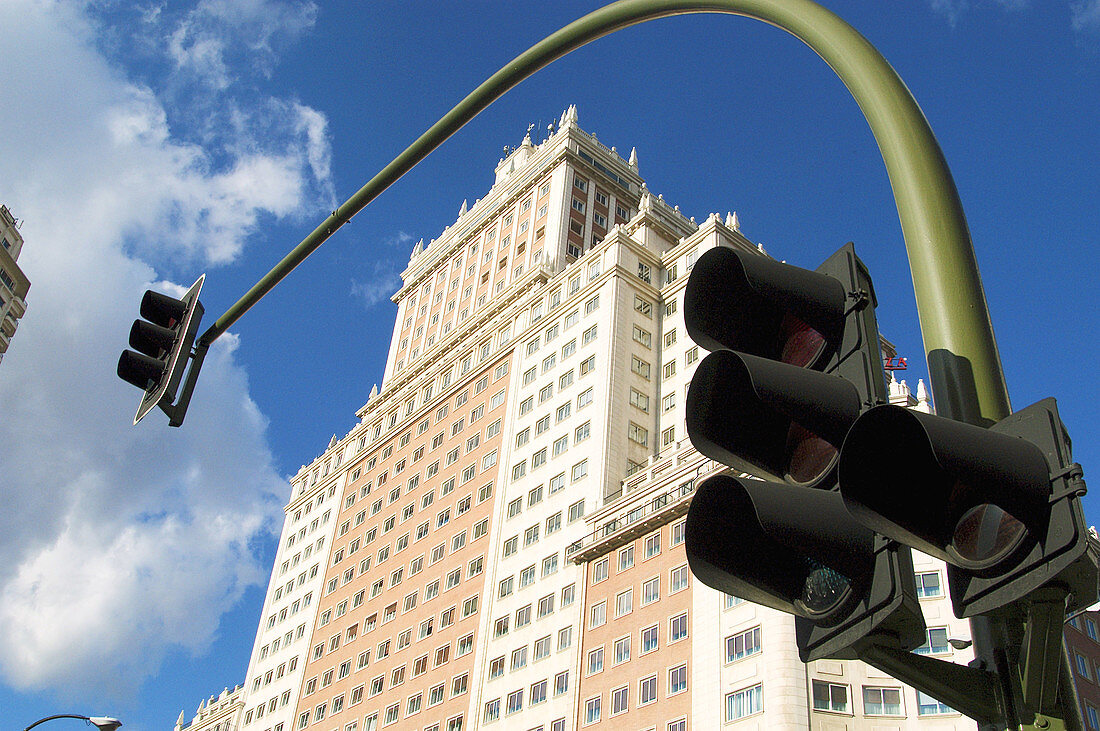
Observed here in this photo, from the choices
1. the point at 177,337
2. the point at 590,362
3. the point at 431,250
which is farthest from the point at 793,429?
the point at 431,250

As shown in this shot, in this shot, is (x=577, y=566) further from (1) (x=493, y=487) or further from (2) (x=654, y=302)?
(2) (x=654, y=302)

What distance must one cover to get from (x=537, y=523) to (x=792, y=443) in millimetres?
54801

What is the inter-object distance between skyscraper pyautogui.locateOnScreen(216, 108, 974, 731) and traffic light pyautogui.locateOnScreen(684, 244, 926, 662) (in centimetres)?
3653

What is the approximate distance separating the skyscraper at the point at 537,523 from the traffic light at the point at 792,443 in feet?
120

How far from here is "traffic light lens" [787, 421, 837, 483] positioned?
4.00 m

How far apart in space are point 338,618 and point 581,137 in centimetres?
4440

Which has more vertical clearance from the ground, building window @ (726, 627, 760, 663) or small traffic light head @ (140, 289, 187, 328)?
building window @ (726, 627, 760, 663)

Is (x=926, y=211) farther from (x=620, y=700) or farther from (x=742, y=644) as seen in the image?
(x=620, y=700)

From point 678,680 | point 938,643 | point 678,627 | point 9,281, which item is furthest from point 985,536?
point 9,281

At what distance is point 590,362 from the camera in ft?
204

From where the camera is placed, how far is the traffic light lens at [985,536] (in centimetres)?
315

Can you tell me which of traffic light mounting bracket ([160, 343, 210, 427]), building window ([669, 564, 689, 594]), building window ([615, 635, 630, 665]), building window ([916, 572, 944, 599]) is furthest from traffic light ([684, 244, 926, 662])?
building window ([615, 635, 630, 665])

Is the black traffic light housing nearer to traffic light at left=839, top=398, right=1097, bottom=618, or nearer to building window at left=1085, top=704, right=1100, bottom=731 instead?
traffic light at left=839, top=398, right=1097, bottom=618

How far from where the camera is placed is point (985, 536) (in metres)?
3.24
